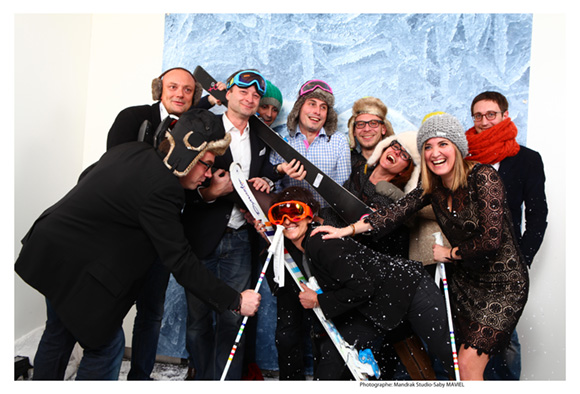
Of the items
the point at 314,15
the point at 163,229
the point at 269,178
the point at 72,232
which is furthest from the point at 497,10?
the point at 72,232

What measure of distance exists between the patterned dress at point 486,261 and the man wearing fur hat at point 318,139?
833mm

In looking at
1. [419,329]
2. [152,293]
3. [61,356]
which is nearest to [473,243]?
[419,329]

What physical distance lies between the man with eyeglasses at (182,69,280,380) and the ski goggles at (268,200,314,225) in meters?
0.32

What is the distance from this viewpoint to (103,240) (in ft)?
6.07

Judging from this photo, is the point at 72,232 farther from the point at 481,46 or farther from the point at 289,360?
the point at 481,46

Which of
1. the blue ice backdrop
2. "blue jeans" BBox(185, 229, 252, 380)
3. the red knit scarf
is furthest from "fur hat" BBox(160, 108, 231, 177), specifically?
the red knit scarf

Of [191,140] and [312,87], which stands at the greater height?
[312,87]

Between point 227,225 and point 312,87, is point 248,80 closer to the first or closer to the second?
point 312,87

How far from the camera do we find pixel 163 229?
183 cm

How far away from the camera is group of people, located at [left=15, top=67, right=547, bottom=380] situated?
6.06ft

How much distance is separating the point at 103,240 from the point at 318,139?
1.56 m

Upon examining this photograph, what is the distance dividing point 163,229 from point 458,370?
1526 millimetres

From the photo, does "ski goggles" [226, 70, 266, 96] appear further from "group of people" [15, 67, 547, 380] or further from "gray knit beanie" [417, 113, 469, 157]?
"gray knit beanie" [417, 113, 469, 157]

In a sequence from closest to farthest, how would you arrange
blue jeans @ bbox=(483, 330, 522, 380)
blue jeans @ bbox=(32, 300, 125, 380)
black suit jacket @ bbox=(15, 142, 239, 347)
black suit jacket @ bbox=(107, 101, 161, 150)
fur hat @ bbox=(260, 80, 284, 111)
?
black suit jacket @ bbox=(15, 142, 239, 347)
blue jeans @ bbox=(32, 300, 125, 380)
black suit jacket @ bbox=(107, 101, 161, 150)
blue jeans @ bbox=(483, 330, 522, 380)
fur hat @ bbox=(260, 80, 284, 111)
